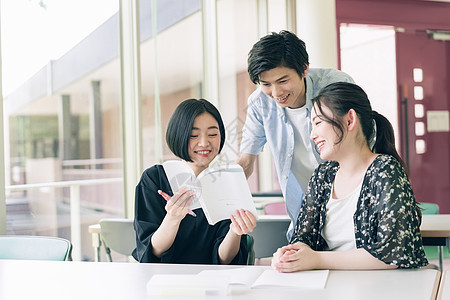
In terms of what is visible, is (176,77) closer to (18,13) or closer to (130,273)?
(18,13)

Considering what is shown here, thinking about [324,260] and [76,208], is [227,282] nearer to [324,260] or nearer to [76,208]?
[324,260]

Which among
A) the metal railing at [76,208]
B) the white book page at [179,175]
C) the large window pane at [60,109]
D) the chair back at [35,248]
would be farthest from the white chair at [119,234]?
the metal railing at [76,208]

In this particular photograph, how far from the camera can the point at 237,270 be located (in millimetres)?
1635

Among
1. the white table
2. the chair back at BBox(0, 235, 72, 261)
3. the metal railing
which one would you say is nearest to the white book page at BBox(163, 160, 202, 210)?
the white table

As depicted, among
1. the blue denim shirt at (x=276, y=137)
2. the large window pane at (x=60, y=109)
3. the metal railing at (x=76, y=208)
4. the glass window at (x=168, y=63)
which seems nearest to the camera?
the blue denim shirt at (x=276, y=137)

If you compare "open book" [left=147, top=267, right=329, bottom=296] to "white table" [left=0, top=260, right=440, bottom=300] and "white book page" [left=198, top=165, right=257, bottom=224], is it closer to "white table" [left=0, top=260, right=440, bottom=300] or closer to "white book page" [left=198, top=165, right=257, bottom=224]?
"white table" [left=0, top=260, right=440, bottom=300]

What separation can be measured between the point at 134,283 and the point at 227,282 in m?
0.28

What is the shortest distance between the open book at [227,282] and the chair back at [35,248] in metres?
0.80

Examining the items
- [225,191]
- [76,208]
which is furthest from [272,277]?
[76,208]

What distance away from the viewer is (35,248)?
223 cm

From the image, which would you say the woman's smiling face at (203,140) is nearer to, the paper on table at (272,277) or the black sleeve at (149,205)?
the black sleeve at (149,205)

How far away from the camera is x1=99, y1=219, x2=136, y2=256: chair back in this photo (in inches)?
105

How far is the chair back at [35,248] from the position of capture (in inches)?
85.0

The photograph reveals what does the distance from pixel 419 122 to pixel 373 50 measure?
91cm
